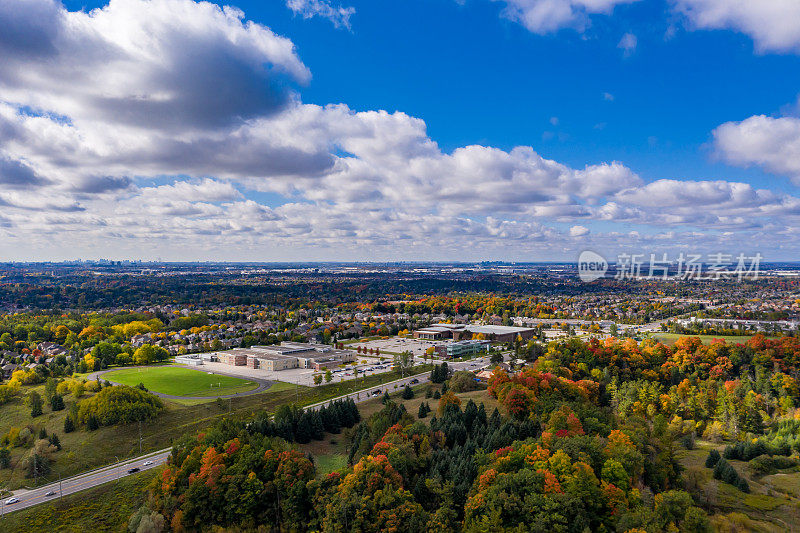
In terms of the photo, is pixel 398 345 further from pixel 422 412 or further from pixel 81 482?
pixel 81 482

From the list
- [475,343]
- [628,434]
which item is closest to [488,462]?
[628,434]

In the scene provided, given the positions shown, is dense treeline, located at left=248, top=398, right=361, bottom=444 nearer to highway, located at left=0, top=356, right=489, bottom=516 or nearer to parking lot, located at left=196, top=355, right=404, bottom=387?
highway, located at left=0, top=356, right=489, bottom=516

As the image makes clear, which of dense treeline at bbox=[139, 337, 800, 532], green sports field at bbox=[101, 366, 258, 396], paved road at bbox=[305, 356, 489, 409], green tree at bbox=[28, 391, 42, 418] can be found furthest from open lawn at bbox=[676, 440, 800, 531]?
green tree at bbox=[28, 391, 42, 418]

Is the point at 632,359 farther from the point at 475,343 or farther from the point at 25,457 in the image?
the point at 25,457

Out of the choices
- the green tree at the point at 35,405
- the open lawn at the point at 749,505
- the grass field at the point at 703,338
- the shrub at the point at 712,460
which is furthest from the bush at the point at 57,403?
the grass field at the point at 703,338

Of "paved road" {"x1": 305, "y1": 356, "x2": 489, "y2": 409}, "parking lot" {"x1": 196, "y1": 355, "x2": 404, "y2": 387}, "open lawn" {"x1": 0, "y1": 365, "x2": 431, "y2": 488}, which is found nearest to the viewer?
"open lawn" {"x1": 0, "y1": 365, "x2": 431, "y2": 488}
